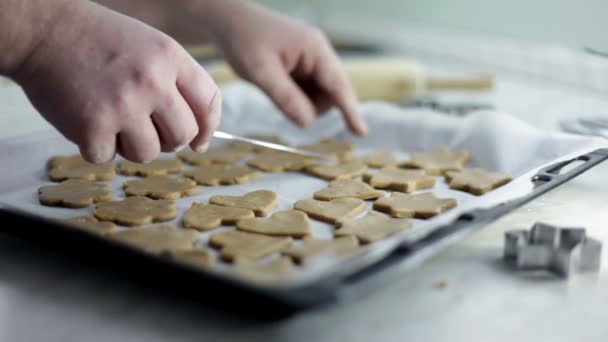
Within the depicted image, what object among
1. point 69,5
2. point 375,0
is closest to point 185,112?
point 69,5

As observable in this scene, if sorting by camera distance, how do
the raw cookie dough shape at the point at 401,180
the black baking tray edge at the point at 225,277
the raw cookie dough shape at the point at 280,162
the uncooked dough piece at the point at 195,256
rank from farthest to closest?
the raw cookie dough shape at the point at 280,162
the raw cookie dough shape at the point at 401,180
the uncooked dough piece at the point at 195,256
the black baking tray edge at the point at 225,277

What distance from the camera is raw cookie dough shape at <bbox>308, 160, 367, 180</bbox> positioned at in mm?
→ 1204

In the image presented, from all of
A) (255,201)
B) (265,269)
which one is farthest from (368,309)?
(255,201)

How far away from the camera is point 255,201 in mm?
1059

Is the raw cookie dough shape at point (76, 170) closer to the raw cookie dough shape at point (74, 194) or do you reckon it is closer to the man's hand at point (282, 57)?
the raw cookie dough shape at point (74, 194)

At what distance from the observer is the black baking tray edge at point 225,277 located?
2.15ft

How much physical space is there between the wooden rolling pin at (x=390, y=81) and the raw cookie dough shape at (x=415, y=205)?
24.2 inches

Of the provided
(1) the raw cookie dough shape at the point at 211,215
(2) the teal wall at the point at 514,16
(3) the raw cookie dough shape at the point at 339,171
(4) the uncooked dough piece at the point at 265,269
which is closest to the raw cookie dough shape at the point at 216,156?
(3) the raw cookie dough shape at the point at 339,171

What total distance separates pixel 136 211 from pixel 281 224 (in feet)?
0.63

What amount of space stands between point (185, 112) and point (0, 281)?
0.89 feet

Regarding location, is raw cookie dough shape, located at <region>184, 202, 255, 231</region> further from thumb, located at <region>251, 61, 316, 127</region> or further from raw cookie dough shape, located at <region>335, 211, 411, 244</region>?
thumb, located at <region>251, 61, 316, 127</region>

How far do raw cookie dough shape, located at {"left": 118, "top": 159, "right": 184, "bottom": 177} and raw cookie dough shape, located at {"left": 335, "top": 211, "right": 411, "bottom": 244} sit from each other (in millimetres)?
351

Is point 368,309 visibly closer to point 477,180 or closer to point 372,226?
point 372,226

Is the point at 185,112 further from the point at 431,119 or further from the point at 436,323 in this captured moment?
the point at 431,119
